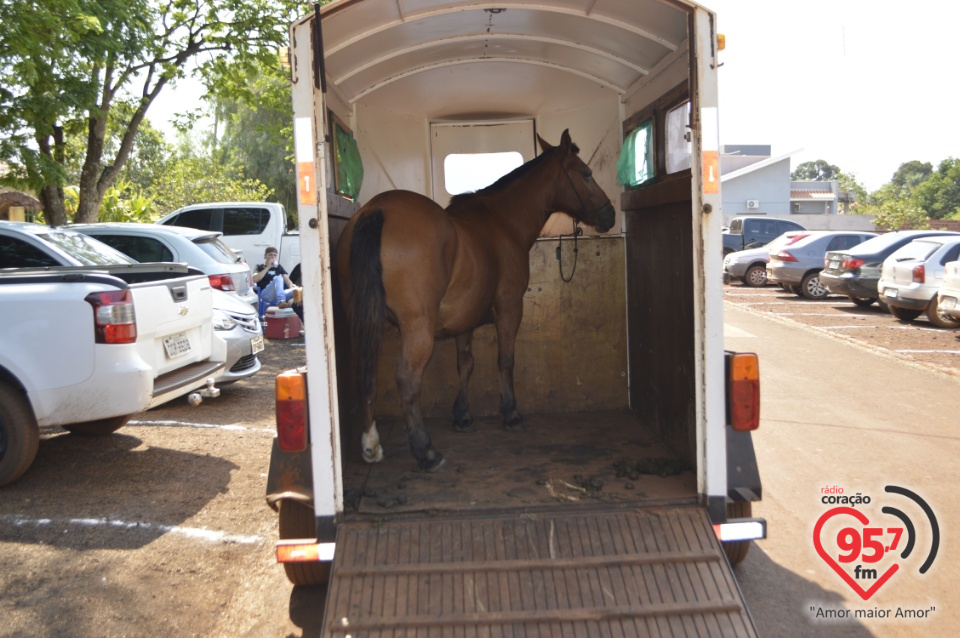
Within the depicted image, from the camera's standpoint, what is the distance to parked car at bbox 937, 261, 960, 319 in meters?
11.8

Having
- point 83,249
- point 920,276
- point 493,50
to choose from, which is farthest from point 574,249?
point 920,276

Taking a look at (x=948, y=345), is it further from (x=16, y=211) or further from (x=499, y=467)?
(x=16, y=211)

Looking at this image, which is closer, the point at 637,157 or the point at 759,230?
the point at 637,157

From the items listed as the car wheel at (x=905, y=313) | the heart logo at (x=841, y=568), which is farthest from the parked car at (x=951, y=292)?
the heart logo at (x=841, y=568)

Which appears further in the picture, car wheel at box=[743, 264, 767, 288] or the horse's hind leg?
car wheel at box=[743, 264, 767, 288]

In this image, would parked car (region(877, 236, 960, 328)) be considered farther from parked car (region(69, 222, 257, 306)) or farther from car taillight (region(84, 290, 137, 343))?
car taillight (region(84, 290, 137, 343))

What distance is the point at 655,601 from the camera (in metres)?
3.14

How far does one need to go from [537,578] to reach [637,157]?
3374 millimetres

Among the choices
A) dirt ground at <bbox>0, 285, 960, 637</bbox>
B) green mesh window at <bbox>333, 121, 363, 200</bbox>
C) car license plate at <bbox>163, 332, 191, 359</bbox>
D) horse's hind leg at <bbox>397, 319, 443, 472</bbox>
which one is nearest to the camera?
dirt ground at <bbox>0, 285, 960, 637</bbox>

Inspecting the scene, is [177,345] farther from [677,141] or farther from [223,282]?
[223,282]

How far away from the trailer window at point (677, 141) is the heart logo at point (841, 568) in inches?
94.0

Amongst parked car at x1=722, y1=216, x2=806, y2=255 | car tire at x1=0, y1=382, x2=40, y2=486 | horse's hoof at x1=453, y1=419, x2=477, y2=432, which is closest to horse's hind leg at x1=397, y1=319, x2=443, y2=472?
horse's hoof at x1=453, y1=419, x2=477, y2=432

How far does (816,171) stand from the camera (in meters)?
109

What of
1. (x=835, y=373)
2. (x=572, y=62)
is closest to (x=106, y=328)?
(x=572, y=62)
